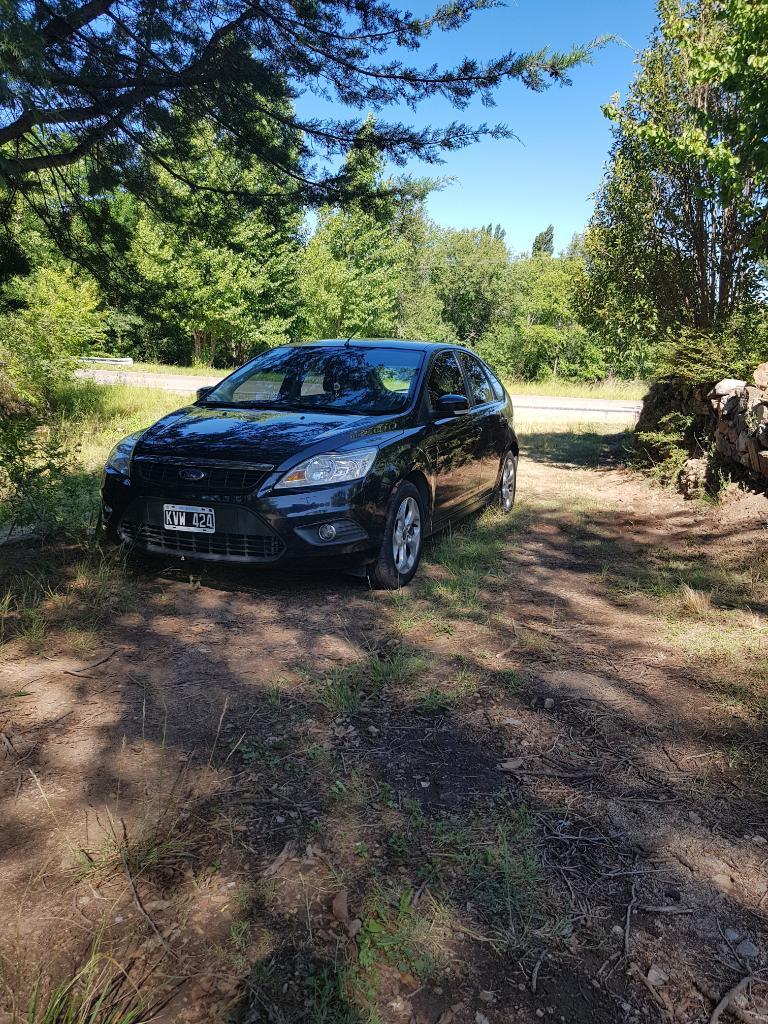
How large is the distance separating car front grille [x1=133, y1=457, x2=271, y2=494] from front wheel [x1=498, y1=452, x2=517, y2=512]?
141 inches

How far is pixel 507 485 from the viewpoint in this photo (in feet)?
26.6

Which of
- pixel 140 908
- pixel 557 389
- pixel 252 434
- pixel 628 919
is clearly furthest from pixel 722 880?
pixel 557 389

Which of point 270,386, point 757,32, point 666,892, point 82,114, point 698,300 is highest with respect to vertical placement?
point 757,32

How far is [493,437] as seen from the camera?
733 centimetres

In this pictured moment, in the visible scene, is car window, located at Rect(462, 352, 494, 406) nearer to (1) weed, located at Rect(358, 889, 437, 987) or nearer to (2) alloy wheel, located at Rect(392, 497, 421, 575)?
(2) alloy wheel, located at Rect(392, 497, 421, 575)

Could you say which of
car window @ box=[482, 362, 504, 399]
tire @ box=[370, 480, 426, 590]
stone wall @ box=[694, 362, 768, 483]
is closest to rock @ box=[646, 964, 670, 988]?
tire @ box=[370, 480, 426, 590]

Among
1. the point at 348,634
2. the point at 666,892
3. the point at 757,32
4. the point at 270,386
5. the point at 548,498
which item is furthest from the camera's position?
the point at 548,498

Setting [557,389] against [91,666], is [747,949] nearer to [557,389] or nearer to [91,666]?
[91,666]

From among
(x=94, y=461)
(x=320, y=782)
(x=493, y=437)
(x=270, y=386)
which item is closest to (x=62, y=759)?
(x=320, y=782)

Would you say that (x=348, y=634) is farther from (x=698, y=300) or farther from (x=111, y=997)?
(x=698, y=300)

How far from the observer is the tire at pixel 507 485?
7.90 metres

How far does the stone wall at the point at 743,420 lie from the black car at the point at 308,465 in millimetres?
2954

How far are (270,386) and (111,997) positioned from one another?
188 inches

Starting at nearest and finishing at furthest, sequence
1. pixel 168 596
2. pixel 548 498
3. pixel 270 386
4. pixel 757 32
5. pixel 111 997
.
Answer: pixel 111 997 < pixel 168 596 < pixel 270 386 < pixel 757 32 < pixel 548 498
